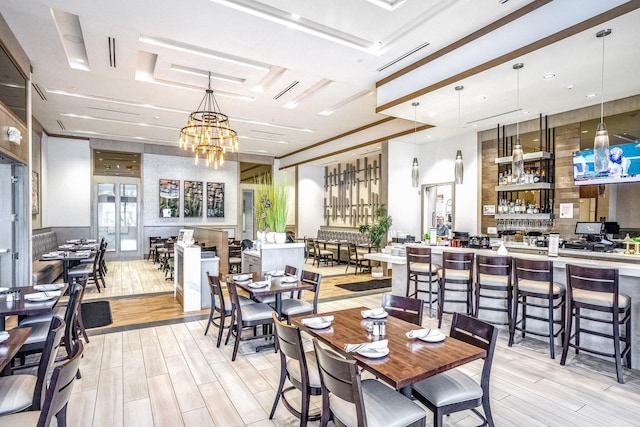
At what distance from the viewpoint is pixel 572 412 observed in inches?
106

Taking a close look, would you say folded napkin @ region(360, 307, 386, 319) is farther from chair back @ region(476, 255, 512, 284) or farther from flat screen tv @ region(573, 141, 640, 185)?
flat screen tv @ region(573, 141, 640, 185)

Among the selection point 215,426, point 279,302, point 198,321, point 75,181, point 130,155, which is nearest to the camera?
point 215,426

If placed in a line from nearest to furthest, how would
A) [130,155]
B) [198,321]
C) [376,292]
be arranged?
[198,321] < [376,292] < [130,155]

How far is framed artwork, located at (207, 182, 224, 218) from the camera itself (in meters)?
13.0

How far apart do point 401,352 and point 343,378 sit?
51cm

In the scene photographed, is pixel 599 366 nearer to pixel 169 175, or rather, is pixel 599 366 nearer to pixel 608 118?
pixel 608 118

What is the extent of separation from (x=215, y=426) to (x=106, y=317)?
12.0 ft

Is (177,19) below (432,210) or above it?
above

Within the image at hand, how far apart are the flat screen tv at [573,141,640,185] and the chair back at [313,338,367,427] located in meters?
6.27

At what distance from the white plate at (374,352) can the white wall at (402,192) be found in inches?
264

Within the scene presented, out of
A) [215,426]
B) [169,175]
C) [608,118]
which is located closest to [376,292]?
[215,426]

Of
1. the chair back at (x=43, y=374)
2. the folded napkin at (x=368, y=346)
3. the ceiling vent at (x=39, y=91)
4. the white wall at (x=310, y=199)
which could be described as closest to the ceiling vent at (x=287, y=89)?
the ceiling vent at (x=39, y=91)

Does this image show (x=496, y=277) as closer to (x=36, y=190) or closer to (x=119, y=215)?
(x=36, y=190)

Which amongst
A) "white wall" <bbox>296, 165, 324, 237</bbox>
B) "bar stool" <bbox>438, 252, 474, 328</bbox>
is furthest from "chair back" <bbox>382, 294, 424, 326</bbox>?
"white wall" <bbox>296, 165, 324, 237</bbox>
